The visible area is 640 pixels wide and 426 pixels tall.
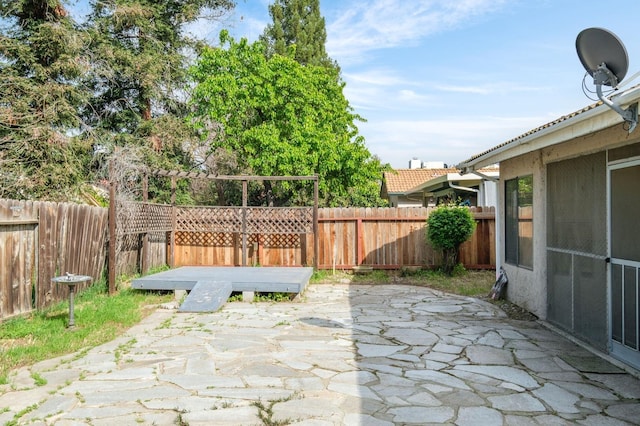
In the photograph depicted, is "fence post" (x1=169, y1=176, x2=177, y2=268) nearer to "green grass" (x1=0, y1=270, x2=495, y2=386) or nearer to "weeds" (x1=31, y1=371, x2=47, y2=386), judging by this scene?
"green grass" (x1=0, y1=270, x2=495, y2=386)

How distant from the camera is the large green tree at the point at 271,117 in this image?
1487cm

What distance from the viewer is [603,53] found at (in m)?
3.66

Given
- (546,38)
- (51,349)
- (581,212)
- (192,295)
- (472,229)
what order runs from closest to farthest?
(51,349)
(581,212)
(192,295)
(546,38)
(472,229)

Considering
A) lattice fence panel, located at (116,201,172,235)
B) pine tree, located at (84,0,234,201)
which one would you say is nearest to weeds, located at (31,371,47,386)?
lattice fence panel, located at (116,201,172,235)

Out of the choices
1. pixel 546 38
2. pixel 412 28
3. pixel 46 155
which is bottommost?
pixel 46 155

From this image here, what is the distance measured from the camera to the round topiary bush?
9992 mm

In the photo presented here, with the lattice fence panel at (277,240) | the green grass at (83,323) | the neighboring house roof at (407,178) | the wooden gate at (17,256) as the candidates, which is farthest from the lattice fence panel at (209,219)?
the neighboring house roof at (407,178)

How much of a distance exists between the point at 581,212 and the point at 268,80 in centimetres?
1168

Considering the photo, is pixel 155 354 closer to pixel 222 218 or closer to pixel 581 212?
pixel 581 212

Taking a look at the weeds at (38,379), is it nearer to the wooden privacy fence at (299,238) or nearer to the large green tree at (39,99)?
the wooden privacy fence at (299,238)

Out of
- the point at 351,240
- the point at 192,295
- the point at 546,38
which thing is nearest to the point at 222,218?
the point at 351,240

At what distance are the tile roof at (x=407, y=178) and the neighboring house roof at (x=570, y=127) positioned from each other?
15761 millimetres

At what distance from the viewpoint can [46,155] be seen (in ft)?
40.8

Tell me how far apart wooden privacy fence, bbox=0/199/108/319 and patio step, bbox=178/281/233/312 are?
1.64 meters
